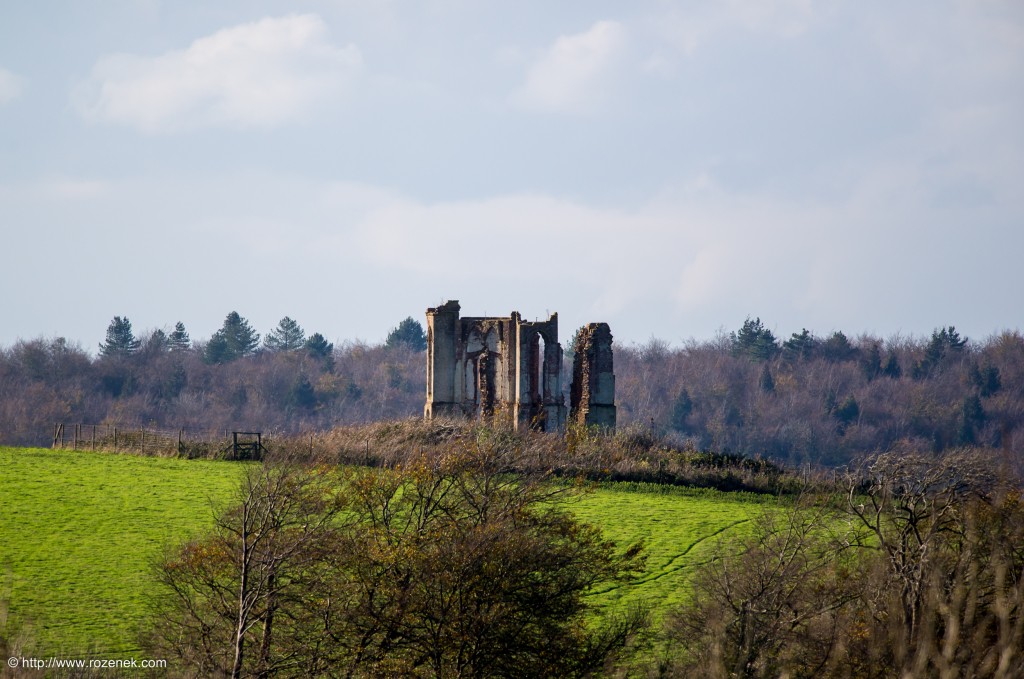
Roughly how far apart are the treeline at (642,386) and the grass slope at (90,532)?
140 ft

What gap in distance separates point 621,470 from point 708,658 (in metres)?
15.5

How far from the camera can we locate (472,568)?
7848mm

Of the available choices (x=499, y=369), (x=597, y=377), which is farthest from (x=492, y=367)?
(x=597, y=377)

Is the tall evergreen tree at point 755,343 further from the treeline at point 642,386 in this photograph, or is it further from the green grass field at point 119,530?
the green grass field at point 119,530

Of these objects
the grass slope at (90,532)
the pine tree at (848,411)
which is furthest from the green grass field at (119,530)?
the pine tree at (848,411)

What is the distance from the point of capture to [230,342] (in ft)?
258

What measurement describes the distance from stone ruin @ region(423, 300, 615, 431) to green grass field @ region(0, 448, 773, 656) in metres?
10.3

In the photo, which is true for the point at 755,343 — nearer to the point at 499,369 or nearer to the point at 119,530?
the point at 499,369

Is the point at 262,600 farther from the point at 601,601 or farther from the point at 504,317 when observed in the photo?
the point at 504,317

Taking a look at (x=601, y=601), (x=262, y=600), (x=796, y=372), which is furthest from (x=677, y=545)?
(x=796, y=372)

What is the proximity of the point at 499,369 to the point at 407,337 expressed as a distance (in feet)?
174

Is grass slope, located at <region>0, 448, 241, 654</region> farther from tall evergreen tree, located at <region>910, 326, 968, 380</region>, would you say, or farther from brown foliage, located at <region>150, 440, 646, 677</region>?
tall evergreen tree, located at <region>910, 326, 968, 380</region>

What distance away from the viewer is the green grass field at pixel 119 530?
9.98 metres

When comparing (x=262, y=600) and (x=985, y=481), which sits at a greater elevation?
(x=985, y=481)
